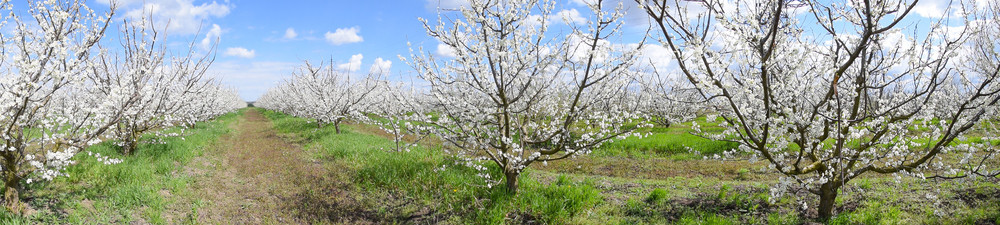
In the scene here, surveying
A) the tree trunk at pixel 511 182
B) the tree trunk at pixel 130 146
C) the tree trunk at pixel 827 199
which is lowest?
the tree trunk at pixel 130 146

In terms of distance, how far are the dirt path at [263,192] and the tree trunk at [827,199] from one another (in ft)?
24.4

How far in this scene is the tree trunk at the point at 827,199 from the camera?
21.5ft

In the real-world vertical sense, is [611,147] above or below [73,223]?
above

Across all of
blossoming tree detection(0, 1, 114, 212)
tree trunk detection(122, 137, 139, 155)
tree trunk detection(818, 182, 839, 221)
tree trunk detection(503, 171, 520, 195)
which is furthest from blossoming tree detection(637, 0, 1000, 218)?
tree trunk detection(122, 137, 139, 155)

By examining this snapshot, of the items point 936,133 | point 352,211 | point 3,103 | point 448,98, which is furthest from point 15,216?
point 936,133

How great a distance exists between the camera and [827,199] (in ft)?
22.0

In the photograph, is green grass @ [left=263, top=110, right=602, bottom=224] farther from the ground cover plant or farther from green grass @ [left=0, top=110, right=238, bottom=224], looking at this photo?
green grass @ [left=0, top=110, right=238, bottom=224]

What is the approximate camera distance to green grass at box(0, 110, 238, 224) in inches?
270

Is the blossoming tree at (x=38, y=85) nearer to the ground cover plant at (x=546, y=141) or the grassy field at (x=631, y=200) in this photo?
the ground cover plant at (x=546, y=141)

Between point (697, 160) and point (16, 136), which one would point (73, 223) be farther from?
point (697, 160)

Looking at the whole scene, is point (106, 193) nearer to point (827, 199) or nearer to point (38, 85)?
point (38, 85)

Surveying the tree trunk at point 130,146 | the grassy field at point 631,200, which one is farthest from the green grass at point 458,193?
the tree trunk at point 130,146

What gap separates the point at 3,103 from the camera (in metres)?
5.76

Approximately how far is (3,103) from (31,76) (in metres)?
0.65
